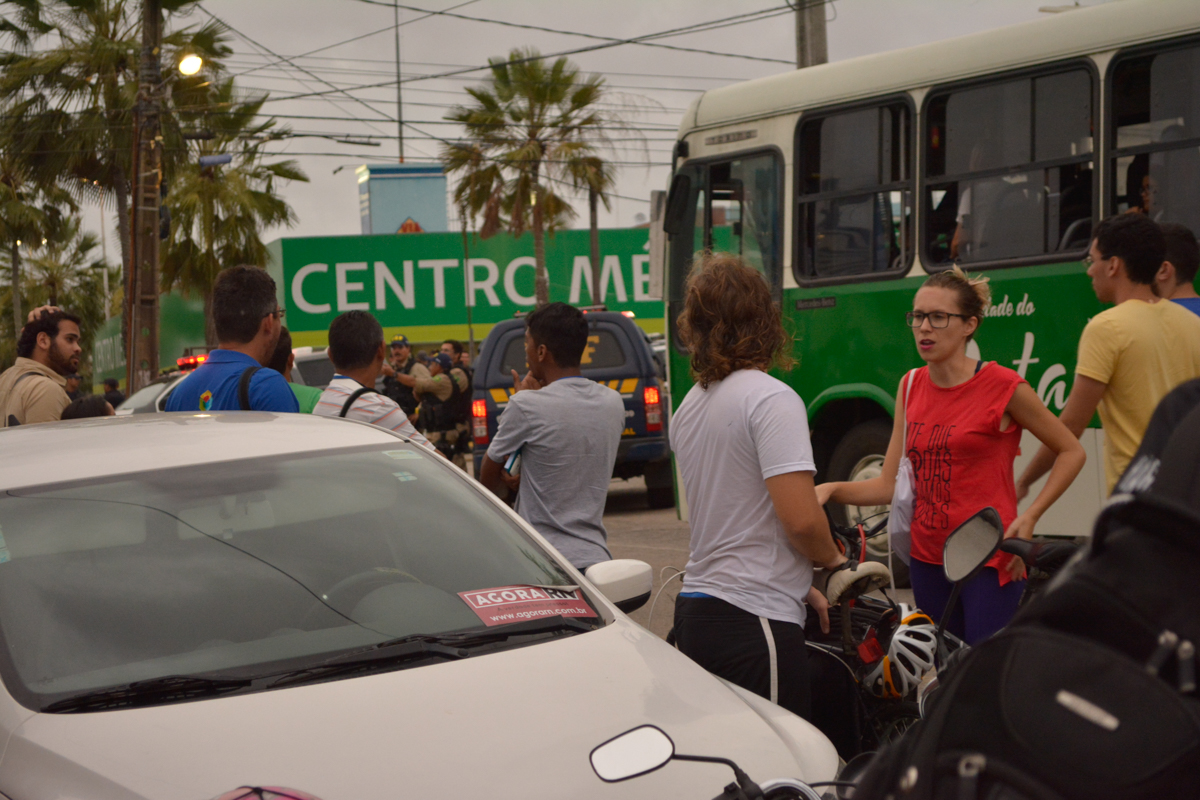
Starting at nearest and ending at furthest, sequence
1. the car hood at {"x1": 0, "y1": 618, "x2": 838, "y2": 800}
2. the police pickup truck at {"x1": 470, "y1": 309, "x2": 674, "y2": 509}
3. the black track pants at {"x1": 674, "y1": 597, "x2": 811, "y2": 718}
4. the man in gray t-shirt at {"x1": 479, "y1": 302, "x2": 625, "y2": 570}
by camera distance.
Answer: the car hood at {"x1": 0, "y1": 618, "x2": 838, "y2": 800}, the black track pants at {"x1": 674, "y1": 597, "x2": 811, "y2": 718}, the man in gray t-shirt at {"x1": 479, "y1": 302, "x2": 625, "y2": 570}, the police pickup truck at {"x1": 470, "y1": 309, "x2": 674, "y2": 509}

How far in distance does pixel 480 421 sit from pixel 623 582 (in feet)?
29.4

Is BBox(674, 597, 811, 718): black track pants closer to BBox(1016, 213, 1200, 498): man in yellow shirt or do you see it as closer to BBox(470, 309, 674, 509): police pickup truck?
BBox(1016, 213, 1200, 498): man in yellow shirt

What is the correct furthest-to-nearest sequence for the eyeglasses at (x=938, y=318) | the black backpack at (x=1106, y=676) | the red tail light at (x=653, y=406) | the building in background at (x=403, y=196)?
the building in background at (x=403, y=196) → the red tail light at (x=653, y=406) → the eyeglasses at (x=938, y=318) → the black backpack at (x=1106, y=676)

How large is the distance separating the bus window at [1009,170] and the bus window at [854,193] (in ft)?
0.77

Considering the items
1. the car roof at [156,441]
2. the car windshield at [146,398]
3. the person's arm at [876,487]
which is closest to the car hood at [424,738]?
the car roof at [156,441]

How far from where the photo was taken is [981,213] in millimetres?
7594

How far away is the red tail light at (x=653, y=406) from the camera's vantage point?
1252cm

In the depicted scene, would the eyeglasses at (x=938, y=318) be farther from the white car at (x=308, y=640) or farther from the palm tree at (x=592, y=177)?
the palm tree at (x=592, y=177)

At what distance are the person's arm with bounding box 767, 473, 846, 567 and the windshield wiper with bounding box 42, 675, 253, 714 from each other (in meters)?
1.33

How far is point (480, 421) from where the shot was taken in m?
12.2

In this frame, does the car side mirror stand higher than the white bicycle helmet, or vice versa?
the car side mirror

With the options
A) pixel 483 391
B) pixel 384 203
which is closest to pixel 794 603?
pixel 483 391

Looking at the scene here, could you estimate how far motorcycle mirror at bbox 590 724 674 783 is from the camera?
7.38 ft

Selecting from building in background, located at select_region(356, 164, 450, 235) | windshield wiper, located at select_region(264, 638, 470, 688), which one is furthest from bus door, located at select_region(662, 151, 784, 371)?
building in background, located at select_region(356, 164, 450, 235)
